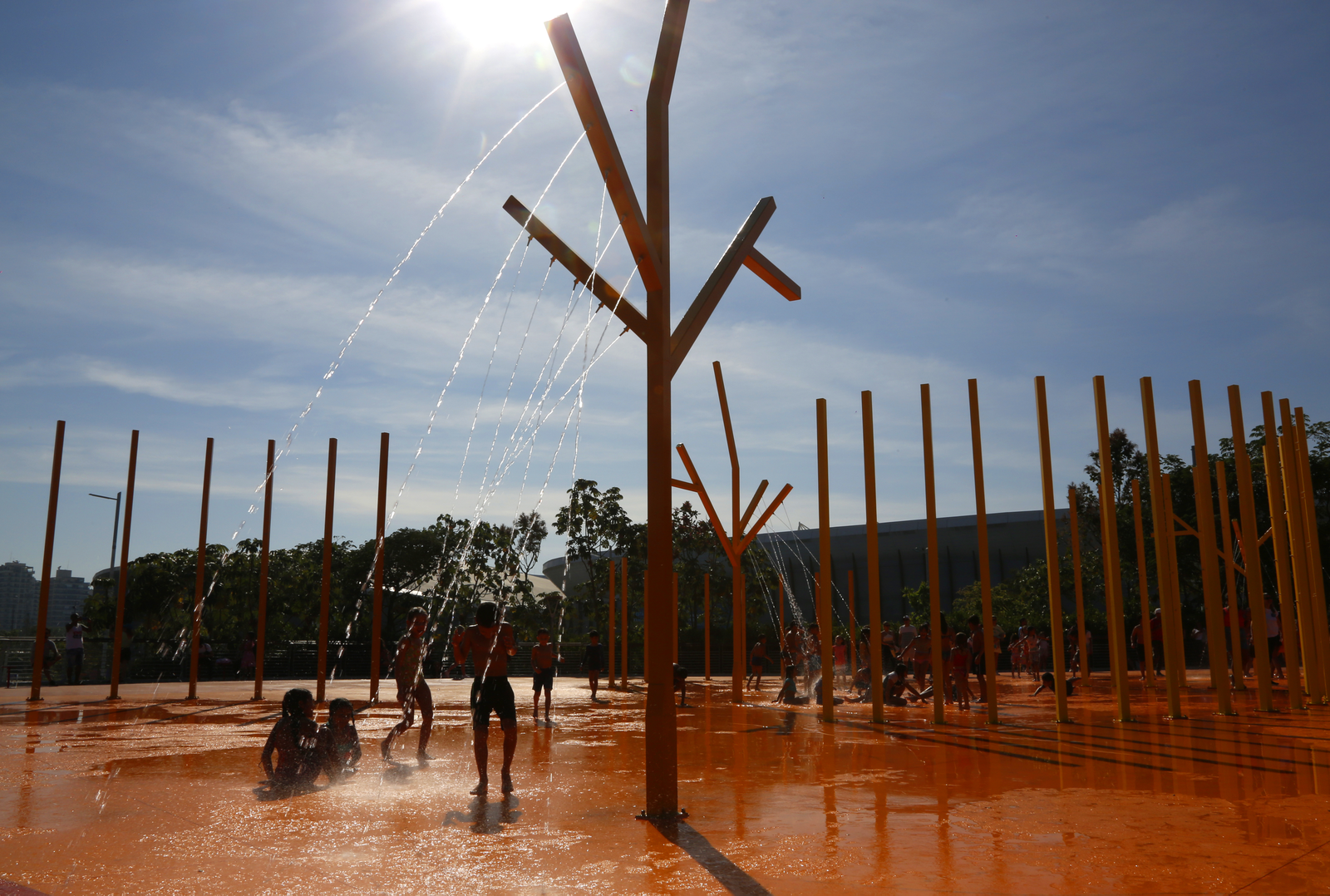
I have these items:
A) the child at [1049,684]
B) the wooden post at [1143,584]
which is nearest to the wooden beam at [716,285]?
the wooden post at [1143,584]

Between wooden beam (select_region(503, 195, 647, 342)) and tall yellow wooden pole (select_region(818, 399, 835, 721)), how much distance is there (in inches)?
244

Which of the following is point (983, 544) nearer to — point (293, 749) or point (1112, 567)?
point (1112, 567)

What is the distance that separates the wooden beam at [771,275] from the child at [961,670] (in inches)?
386

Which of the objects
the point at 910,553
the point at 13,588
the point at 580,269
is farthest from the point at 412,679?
the point at 13,588

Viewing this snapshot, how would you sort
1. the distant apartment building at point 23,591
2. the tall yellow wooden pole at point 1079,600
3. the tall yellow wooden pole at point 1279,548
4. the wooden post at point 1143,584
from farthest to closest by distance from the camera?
the distant apartment building at point 23,591 → the wooden post at point 1143,584 → the tall yellow wooden pole at point 1079,600 → the tall yellow wooden pole at point 1279,548

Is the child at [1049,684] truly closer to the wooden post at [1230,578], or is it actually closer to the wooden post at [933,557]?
the wooden post at [1230,578]

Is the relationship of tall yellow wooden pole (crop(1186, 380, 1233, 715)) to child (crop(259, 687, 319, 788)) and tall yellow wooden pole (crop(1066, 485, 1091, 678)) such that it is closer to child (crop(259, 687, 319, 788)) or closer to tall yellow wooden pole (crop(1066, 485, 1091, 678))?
tall yellow wooden pole (crop(1066, 485, 1091, 678))

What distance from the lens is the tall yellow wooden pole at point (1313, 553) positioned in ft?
46.2

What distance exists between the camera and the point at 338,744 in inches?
343

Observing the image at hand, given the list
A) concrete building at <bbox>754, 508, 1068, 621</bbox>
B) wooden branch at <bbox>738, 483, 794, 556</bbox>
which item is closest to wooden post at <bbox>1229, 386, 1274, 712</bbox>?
wooden branch at <bbox>738, 483, 794, 556</bbox>

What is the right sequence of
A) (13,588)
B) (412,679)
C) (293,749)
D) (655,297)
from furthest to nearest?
1. (13,588)
2. (412,679)
3. (293,749)
4. (655,297)

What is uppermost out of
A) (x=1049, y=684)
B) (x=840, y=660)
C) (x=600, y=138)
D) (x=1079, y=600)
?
(x=600, y=138)

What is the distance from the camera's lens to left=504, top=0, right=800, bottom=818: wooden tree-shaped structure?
6406mm

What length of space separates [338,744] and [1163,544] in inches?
451
